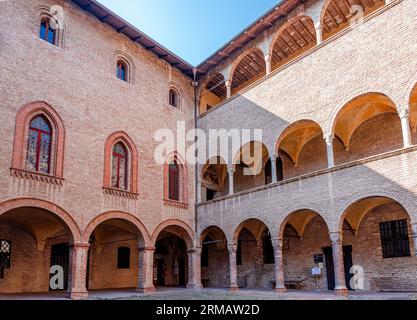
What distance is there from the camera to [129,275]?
19781mm

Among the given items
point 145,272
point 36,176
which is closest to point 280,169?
point 145,272

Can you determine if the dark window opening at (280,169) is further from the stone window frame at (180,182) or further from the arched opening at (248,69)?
the arched opening at (248,69)

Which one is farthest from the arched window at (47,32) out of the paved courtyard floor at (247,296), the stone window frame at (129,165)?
the paved courtyard floor at (247,296)

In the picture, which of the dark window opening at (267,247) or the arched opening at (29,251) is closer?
the arched opening at (29,251)

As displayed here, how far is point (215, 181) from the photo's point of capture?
21.0 m

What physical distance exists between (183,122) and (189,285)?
753cm

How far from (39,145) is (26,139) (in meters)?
0.55

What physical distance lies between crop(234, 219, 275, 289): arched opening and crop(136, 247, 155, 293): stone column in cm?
458

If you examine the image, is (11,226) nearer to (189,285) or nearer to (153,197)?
(153,197)

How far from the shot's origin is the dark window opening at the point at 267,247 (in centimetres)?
1822

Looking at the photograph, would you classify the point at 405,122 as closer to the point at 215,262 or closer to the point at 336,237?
the point at 336,237

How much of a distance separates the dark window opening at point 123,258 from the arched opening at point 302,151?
8.74m

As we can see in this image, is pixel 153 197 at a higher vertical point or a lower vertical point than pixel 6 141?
lower

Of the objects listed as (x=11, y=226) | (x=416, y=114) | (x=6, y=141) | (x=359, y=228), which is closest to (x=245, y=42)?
(x=416, y=114)
